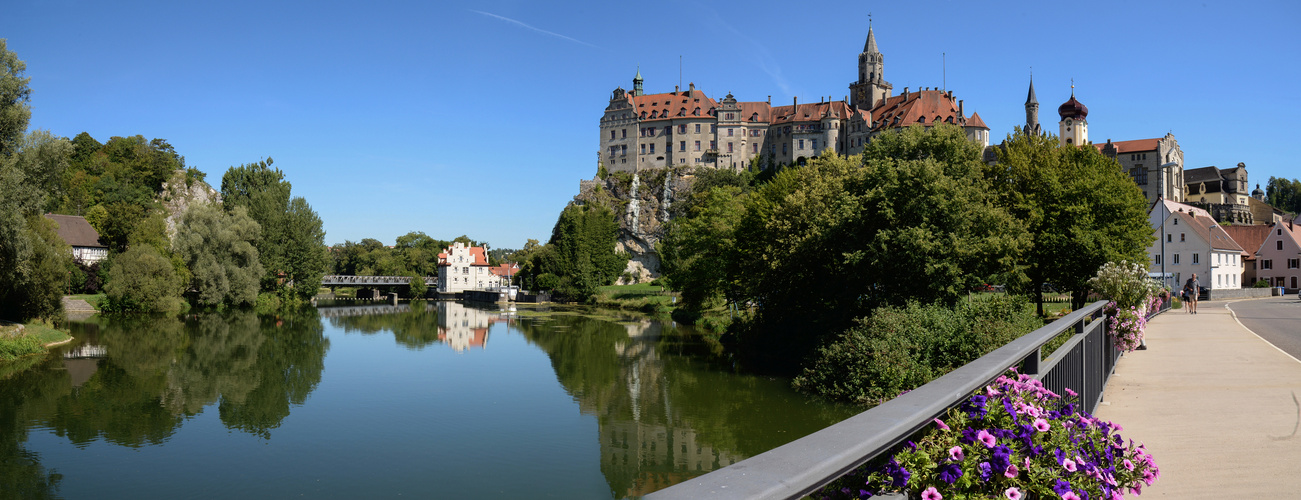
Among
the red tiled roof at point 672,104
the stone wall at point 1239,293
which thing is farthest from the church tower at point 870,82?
the stone wall at point 1239,293

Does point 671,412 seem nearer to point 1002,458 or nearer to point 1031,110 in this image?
point 1002,458

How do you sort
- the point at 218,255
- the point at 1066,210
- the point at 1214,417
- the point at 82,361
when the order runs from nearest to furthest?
1. the point at 1214,417
2. the point at 82,361
3. the point at 1066,210
4. the point at 218,255

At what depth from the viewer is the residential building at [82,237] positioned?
2394 inches

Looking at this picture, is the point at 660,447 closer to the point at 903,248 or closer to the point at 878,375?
the point at 878,375

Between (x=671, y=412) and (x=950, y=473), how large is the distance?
61.8 feet

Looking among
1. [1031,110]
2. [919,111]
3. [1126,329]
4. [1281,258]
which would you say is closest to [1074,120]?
[1031,110]

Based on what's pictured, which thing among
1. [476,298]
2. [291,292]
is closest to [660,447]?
[291,292]

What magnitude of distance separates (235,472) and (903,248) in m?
18.1

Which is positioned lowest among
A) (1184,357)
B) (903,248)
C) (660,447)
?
(660,447)

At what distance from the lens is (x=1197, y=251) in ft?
202

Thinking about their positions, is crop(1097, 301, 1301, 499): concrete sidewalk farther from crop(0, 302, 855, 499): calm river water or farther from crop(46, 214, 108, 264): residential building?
crop(46, 214, 108, 264): residential building

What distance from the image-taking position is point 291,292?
66.4 meters

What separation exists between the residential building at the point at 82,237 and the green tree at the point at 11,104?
37337mm

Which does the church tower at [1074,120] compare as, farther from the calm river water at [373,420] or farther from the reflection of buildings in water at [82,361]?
the reflection of buildings in water at [82,361]
